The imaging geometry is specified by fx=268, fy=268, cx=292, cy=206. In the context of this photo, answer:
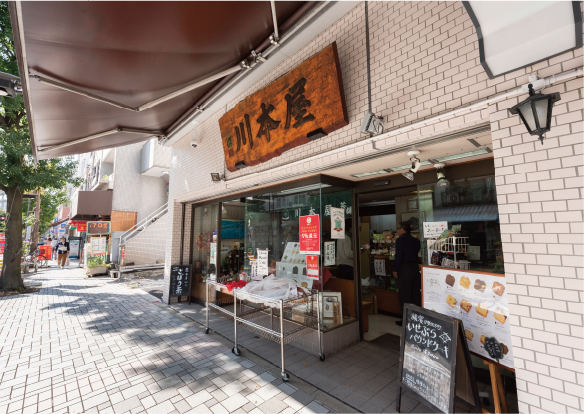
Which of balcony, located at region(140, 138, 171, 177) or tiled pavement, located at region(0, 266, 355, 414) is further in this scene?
balcony, located at region(140, 138, 171, 177)

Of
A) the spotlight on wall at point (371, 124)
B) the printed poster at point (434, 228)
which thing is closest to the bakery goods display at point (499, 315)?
the printed poster at point (434, 228)

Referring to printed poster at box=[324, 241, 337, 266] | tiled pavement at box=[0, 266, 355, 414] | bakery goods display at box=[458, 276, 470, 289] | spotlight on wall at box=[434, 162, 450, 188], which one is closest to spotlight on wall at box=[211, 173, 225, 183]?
printed poster at box=[324, 241, 337, 266]

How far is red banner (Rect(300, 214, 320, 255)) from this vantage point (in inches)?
186

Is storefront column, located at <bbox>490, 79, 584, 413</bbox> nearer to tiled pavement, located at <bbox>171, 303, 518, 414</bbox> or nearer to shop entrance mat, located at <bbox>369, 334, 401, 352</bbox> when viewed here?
tiled pavement, located at <bbox>171, 303, 518, 414</bbox>

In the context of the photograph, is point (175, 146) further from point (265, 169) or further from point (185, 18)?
point (185, 18)

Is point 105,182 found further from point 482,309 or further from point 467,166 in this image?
point 482,309

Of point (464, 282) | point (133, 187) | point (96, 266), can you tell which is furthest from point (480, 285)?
point (133, 187)

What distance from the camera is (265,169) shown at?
491 centimetres

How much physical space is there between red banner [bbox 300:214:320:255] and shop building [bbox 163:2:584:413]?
149 millimetres

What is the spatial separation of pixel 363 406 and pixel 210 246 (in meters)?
5.72

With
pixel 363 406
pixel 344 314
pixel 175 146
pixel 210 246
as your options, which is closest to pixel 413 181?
pixel 344 314

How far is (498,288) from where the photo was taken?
2785mm

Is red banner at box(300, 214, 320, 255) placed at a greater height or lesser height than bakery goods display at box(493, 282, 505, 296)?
greater

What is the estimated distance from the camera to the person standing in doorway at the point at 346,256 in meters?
4.99
